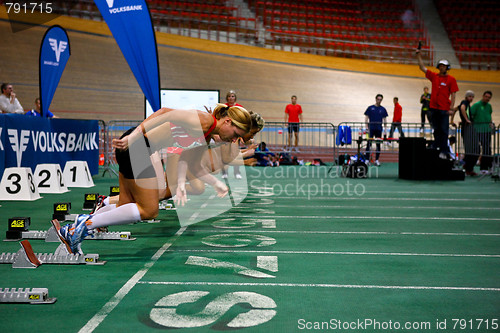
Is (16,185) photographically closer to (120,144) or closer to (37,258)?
(37,258)

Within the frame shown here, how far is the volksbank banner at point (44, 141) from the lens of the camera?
10328 mm

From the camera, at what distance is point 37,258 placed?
191 inches

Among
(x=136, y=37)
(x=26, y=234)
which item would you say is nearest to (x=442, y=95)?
(x=136, y=37)

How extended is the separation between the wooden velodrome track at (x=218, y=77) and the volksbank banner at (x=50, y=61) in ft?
24.1

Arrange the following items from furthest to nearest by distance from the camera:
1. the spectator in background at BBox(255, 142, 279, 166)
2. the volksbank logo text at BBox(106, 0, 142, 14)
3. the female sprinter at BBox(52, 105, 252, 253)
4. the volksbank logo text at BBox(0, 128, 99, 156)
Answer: the spectator in background at BBox(255, 142, 279, 166) < the volksbank logo text at BBox(0, 128, 99, 156) < the volksbank logo text at BBox(106, 0, 142, 14) < the female sprinter at BBox(52, 105, 252, 253)

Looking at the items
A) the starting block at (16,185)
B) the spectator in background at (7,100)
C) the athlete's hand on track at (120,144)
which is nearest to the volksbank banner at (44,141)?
the starting block at (16,185)

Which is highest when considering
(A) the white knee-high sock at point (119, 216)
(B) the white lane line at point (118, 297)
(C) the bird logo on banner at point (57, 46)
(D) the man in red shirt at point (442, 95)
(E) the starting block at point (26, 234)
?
(C) the bird logo on banner at point (57, 46)

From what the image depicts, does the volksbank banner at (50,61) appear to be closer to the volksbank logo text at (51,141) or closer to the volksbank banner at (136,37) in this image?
the volksbank logo text at (51,141)

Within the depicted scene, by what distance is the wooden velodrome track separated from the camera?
19.9 metres

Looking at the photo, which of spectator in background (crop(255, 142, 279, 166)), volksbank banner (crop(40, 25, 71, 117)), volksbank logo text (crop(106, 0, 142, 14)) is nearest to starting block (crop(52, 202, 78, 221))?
volksbank logo text (crop(106, 0, 142, 14))

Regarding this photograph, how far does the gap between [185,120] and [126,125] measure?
612 inches

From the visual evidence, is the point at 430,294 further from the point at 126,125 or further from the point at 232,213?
the point at 126,125

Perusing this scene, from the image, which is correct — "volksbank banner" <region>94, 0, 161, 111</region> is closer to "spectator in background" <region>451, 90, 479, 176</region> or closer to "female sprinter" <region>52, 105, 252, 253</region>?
"female sprinter" <region>52, 105, 252, 253</region>

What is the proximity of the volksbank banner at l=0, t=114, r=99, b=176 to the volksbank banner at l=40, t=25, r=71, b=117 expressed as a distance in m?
0.59
